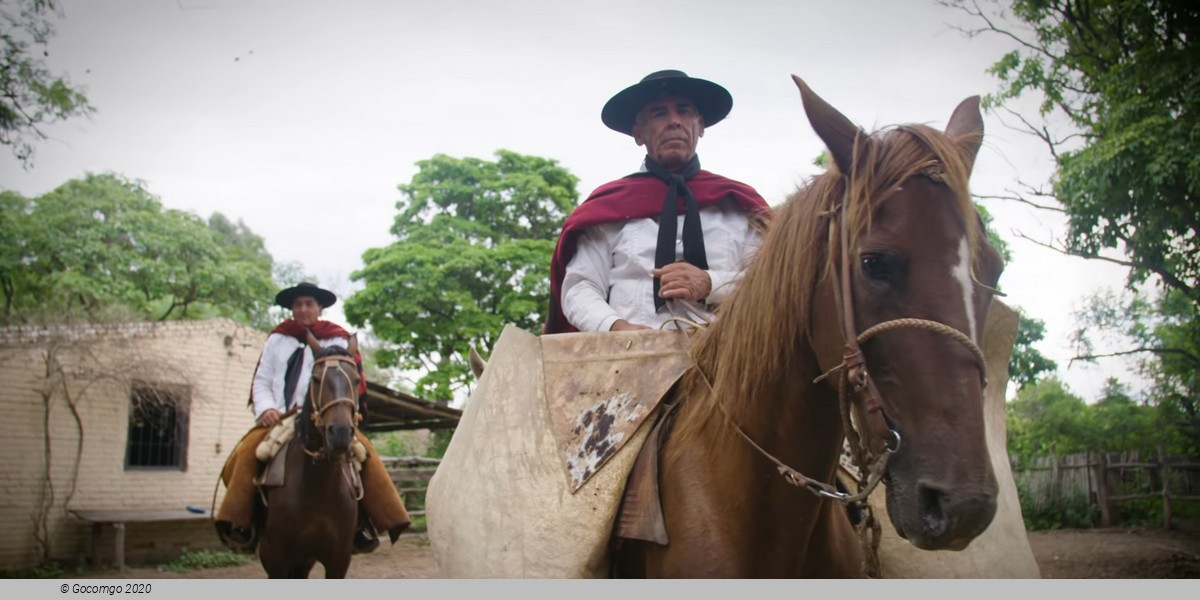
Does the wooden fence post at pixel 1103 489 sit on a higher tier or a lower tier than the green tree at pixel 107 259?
lower

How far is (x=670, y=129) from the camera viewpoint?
2904 millimetres

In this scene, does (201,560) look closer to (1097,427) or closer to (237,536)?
(237,536)

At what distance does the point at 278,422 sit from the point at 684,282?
155 inches

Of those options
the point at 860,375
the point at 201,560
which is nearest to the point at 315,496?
the point at 860,375

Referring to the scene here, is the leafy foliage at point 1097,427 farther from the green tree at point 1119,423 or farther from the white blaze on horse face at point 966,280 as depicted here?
the white blaze on horse face at point 966,280

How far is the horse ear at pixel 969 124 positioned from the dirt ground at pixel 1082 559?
21.7 ft

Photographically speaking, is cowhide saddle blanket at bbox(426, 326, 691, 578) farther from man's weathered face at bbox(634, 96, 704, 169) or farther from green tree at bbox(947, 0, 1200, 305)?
green tree at bbox(947, 0, 1200, 305)

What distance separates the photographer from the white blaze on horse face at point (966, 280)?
1.40 metres

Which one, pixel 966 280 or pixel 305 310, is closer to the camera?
pixel 966 280

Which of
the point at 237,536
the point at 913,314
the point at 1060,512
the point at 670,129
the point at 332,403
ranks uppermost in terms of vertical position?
the point at 670,129

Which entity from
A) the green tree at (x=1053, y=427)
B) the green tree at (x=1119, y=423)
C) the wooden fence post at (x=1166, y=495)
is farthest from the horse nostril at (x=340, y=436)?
the wooden fence post at (x=1166, y=495)

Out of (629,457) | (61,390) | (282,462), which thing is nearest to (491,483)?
(629,457)

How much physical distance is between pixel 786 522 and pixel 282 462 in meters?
4.15

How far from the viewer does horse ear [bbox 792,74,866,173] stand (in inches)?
64.3
